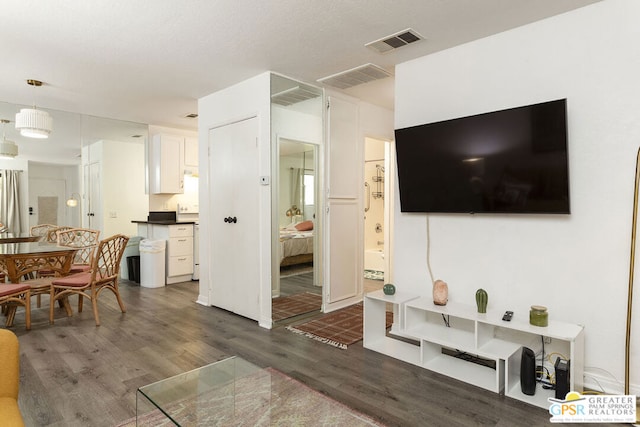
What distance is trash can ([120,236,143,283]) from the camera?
18.9 ft

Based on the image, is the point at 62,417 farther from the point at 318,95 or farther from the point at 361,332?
the point at 318,95

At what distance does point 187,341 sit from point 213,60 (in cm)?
253

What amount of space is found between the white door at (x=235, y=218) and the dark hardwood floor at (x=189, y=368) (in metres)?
0.29

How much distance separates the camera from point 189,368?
2711mm

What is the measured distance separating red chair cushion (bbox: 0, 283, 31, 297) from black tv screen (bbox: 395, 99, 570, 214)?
3.58m

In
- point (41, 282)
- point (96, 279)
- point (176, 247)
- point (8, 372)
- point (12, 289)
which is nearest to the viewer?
point (8, 372)

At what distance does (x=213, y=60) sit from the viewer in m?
3.39

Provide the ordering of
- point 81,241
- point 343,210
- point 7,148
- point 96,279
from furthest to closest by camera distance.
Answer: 1. point 81,241
2. point 7,148
3. point 343,210
4. point 96,279

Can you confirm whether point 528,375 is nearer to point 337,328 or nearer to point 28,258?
point 337,328

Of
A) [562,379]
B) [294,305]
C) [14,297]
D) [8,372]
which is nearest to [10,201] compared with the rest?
[14,297]

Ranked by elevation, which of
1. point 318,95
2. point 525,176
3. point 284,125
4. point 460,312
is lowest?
point 460,312

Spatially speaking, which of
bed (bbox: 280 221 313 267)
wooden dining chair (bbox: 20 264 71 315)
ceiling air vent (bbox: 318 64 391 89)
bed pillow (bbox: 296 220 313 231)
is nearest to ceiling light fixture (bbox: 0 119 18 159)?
wooden dining chair (bbox: 20 264 71 315)

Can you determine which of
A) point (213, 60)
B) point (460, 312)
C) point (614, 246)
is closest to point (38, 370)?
point (213, 60)

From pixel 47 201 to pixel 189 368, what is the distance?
3.92m
